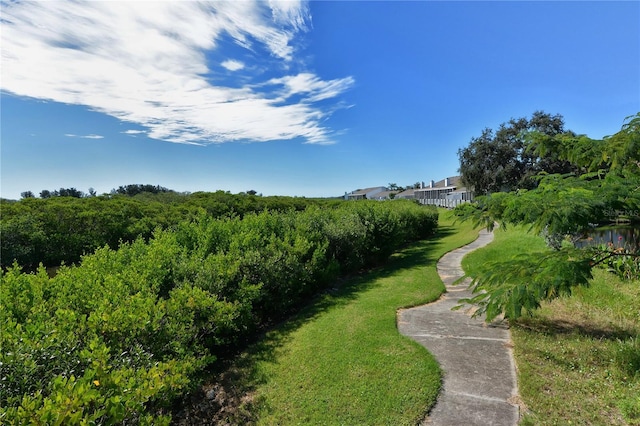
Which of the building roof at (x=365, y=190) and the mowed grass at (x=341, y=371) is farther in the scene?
the building roof at (x=365, y=190)

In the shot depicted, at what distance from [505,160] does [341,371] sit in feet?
114

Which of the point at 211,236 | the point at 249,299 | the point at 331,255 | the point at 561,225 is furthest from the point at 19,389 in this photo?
the point at 331,255

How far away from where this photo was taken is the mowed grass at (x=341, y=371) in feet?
12.2

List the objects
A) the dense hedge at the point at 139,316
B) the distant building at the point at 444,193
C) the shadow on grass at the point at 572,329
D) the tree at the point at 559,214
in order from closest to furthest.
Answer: the dense hedge at the point at 139,316, the tree at the point at 559,214, the shadow on grass at the point at 572,329, the distant building at the point at 444,193

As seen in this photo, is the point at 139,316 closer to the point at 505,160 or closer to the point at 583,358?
the point at 583,358

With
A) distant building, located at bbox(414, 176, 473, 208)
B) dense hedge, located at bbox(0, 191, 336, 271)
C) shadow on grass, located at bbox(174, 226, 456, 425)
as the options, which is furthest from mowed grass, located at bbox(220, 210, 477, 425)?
distant building, located at bbox(414, 176, 473, 208)

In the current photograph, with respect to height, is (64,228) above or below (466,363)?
above

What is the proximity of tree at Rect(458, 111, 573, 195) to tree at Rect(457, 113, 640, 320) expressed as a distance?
3065cm

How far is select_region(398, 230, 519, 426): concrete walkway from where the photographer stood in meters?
3.55

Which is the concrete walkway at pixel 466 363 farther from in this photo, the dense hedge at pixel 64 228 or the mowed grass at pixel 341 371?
the dense hedge at pixel 64 228

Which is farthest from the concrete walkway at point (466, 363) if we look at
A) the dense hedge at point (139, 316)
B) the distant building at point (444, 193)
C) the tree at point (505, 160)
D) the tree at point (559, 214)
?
the distant building at point (444, 193)

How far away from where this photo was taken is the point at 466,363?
464cm

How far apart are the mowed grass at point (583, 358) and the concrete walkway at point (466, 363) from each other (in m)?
0.19

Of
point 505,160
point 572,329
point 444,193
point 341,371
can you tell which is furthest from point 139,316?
point 444,193
